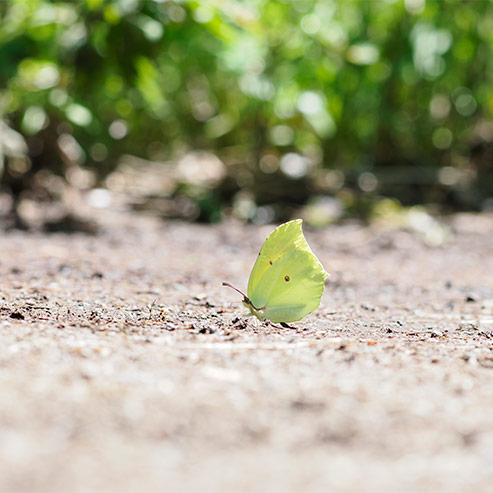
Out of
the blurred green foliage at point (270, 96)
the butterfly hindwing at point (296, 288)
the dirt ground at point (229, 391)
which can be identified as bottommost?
the dirt ground at point (229, 391)

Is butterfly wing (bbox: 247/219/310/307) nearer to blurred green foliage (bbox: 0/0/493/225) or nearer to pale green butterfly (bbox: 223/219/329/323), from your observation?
pale green butterfly (bbox: 223/219/329/323)

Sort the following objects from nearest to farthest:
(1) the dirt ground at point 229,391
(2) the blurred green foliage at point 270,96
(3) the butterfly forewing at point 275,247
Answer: (1) the dirt ground at point 229,391, (3) the butterfly forewing at point 275,247, (2) the blurred green foliage at point 270,96

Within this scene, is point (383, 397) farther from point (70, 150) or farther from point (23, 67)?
point (70, 150)

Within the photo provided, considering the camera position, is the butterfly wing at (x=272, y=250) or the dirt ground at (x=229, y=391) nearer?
the dirt ground at (x=229, y=391)

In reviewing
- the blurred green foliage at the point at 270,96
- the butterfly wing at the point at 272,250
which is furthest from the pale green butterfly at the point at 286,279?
the blurred green foliage at the point at 270,96

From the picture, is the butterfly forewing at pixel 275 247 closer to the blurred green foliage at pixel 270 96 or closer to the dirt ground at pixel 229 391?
the dirt ground at pixel 229 391

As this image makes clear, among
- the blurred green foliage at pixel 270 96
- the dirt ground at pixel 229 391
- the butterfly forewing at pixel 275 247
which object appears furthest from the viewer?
the blurred green foliage at pixel 270 96
